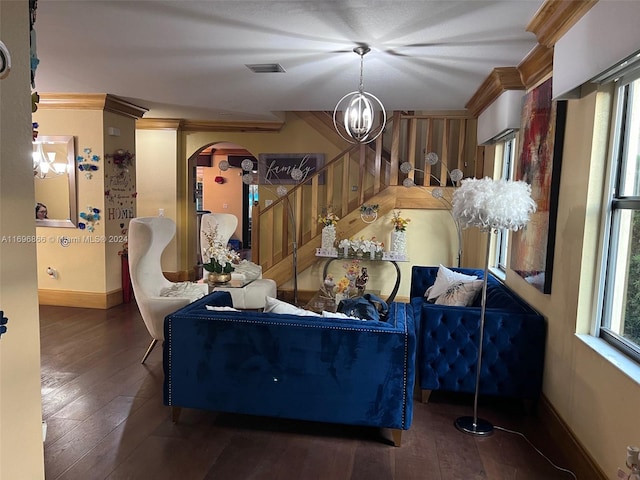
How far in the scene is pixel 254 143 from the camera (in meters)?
7.27

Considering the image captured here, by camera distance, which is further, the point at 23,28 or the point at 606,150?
the point at 606,150

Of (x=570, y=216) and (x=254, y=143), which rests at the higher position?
(x=254, y=143)

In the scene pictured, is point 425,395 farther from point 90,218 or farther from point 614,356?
point 90,218

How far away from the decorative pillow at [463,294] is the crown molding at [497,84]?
5.75 feet

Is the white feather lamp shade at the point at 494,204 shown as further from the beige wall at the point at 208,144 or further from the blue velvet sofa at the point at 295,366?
the beige wall at the point at 208,144

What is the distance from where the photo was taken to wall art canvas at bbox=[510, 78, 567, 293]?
2.92 m

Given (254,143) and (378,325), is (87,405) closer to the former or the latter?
(378,325)

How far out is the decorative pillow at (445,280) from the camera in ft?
13.6

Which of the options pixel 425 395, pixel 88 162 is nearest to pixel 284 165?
pixel 88 162

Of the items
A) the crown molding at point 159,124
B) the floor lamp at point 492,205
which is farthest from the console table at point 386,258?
the crown molding at point 159,124

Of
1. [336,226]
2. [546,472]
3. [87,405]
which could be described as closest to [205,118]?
[336,226]

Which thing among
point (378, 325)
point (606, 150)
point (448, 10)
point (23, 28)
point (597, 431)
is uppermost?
point (448, 10)

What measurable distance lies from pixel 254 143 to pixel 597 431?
6.16 meters

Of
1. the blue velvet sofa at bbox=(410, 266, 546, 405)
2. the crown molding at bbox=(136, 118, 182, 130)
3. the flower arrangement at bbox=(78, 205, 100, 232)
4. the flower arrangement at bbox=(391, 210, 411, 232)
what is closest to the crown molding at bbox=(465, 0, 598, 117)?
the flower arrangement at bbox=(391, 210, 411, 232)
